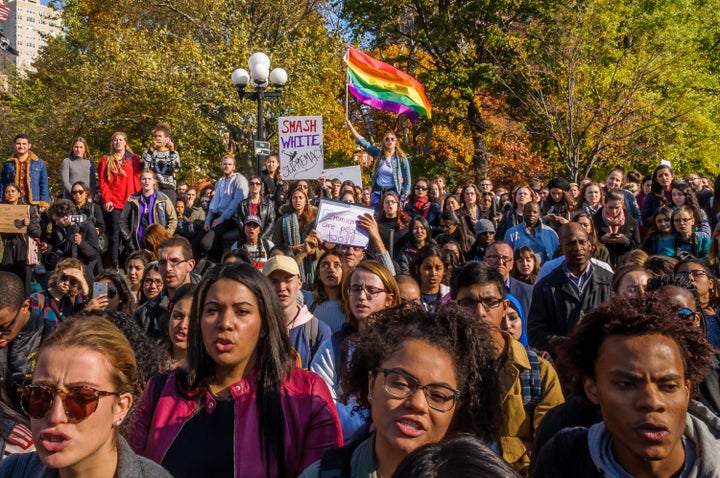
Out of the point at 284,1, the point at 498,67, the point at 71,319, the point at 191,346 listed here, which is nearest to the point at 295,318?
the point at 191,346

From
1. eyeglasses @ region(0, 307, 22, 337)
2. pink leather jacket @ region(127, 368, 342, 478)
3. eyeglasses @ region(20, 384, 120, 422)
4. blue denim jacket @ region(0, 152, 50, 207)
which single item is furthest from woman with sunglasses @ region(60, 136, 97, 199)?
eyeglasses @ region(20, 384, 120, 422)

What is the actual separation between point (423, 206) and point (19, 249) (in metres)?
6.11

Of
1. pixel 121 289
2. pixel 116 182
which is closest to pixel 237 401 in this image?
pixel 121 289

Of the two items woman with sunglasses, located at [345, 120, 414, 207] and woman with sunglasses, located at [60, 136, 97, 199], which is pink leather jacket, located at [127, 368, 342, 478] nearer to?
woman with sunglasses, located at [345, 120, 414, 207]

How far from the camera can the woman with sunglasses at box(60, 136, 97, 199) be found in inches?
507

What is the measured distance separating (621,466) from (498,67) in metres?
24.6

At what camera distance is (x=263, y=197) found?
12.2 m

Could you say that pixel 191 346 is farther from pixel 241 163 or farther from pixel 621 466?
pixel 241 163

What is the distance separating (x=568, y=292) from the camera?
6.57 meters

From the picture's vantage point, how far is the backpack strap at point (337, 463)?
108 inches

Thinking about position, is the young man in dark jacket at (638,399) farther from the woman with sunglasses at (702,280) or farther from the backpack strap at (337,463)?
the woman with sunglasses at (702,280)

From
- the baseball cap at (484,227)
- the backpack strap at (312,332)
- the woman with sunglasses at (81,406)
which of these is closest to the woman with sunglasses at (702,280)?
the backpack strap at (312,332)

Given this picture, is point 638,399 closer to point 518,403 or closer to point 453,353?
point 453,353

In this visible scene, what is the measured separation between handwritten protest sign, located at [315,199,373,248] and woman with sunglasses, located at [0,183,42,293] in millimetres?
5160
